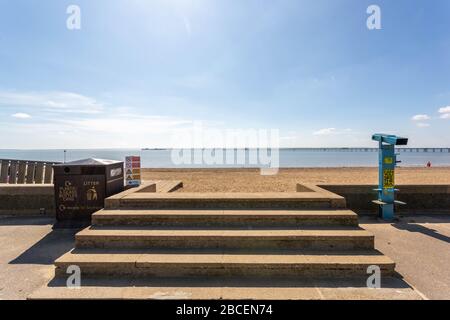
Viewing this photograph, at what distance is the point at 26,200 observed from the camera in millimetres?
7094

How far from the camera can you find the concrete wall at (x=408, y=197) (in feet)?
23.4

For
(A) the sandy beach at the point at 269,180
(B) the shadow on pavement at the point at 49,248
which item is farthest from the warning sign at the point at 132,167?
(B) the shadow on pavement at the point at 49,248

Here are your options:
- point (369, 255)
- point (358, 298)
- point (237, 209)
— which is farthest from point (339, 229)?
point (237, 209)

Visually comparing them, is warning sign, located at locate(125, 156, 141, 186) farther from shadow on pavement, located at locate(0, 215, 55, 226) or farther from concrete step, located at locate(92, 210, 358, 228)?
concrete step, located at locate(92, 210, 358, 228)

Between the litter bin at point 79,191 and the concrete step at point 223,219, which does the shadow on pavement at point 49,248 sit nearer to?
the litter bin at point 79,191

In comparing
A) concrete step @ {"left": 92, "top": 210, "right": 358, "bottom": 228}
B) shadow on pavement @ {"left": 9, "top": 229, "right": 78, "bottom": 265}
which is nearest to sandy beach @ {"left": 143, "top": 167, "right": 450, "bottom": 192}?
shadow on pavement @ {"left": 9, "top": 229, "right": 78, "bottom": 265}

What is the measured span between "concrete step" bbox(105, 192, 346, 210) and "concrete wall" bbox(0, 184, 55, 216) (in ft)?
9.55

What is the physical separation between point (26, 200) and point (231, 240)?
615 cm

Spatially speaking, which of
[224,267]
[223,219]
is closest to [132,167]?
[223,219]

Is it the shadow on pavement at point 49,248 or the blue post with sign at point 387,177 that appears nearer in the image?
the shadow on pavement at point 49,248

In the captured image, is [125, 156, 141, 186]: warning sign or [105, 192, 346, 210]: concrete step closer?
[105, 192, 346, 210]: concrete step

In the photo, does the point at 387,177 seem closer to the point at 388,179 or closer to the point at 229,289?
the point at 388,179

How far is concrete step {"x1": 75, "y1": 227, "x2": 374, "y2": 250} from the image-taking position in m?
4.24

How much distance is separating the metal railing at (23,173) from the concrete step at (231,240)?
6.85m
